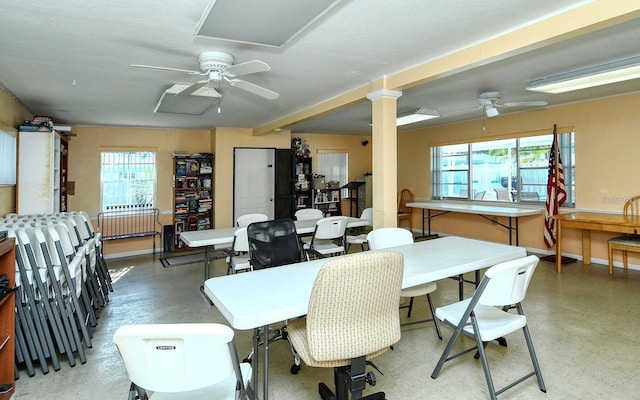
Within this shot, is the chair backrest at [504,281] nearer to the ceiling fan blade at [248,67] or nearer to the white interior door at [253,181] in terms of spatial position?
the ceiling fan blade at [248,67]

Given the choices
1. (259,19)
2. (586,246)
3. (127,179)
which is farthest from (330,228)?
(127,179)

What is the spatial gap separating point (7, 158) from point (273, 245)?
3.27 m

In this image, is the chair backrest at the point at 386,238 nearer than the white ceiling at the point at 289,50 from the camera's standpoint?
No

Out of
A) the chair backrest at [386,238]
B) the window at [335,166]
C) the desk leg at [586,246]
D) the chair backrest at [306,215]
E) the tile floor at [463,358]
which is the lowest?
the tile floor at [463,358]

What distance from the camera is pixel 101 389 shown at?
7.59 ft

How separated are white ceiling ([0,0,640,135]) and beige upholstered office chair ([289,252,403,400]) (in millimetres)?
1633

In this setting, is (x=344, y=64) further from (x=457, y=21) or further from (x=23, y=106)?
(x=23, y=106)

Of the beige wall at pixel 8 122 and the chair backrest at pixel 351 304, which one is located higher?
the beige wall at pixel 8 122

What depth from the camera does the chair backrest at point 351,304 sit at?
1.55m

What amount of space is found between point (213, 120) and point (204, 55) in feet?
11.1

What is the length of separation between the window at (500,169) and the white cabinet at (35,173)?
276 inches

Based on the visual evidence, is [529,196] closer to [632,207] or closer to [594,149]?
[594,149]

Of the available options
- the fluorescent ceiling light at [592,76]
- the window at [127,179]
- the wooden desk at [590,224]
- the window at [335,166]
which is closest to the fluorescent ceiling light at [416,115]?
the fluorescent ceiling light at [592,76]

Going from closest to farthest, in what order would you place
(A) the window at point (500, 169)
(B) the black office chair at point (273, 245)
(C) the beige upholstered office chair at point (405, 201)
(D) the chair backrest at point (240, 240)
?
(B) the black office chair at point (273, 245) → (D) the chair backrest at point (240, 240) → (A) the window at point (500, 169) → (C) the beige upholstered office chair at point (405, 201)
